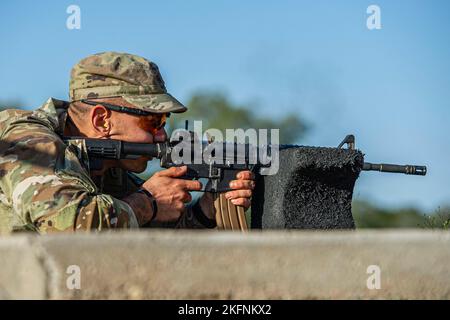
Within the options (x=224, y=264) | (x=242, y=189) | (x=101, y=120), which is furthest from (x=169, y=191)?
(x=224, y=264)

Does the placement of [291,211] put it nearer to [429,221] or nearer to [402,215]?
[429,221]

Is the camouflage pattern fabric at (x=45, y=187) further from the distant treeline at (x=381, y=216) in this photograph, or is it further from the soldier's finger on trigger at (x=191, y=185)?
the distant treeline at (x=381, y=216)

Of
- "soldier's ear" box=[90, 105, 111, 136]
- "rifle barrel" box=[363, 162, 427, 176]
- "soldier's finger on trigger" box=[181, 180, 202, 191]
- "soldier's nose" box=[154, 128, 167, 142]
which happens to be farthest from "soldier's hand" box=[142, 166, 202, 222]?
"rifle barrel" box=[363, 162, 427, 176]

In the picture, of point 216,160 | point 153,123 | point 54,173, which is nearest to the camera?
point 54,173

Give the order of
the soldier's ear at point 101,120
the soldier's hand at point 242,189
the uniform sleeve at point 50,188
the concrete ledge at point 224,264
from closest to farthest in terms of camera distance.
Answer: the concrete ledge at point 224,264
the uniform sleeve at point 50,188
the soldier's ear at point 101,120
the soldier's hand at point 242,189

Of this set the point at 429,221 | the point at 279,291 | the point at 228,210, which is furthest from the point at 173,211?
the point at 279,291

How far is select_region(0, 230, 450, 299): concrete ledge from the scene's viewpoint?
2.53 m

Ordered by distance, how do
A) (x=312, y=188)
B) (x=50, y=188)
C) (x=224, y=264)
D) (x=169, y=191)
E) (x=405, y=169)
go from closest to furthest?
(x=224, y=264)
(x=50, y=188)
(x=169, y=191)
(x=312, y=188)
(x=405, y=169)

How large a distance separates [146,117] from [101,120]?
28 cm

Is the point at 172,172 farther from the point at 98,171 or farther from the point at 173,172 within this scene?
the point at 98,171

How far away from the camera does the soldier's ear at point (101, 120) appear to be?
5.14 m

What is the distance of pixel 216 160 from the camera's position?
522cm

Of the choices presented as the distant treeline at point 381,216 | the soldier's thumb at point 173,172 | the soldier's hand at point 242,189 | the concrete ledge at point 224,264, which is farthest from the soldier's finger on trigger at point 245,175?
the distant treeline at point 381,216

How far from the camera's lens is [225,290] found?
2695 millimetres
